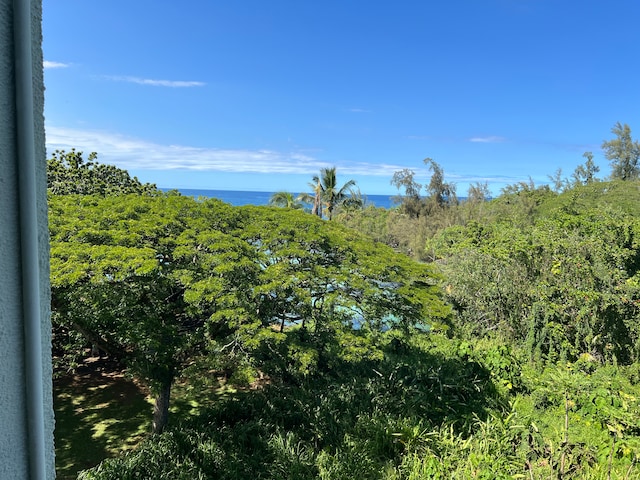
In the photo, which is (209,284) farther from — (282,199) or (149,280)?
(282,199)

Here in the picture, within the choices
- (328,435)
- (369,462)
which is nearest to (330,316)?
(328,435)

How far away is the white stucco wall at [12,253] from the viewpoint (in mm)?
739

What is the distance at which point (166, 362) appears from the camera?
5.29 m

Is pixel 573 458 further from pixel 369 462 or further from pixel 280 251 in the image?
pixel 280 251

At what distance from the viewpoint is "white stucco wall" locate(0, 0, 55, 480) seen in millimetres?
739

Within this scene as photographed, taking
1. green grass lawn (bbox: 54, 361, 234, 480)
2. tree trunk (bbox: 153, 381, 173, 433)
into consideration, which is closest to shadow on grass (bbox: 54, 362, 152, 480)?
green grass lawn (bbox: 54, 361, 234, 480)

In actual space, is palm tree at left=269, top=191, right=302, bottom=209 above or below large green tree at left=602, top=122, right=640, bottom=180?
below

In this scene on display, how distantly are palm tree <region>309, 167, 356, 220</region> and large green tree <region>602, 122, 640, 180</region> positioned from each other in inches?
782

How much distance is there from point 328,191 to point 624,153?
22237 millimetres

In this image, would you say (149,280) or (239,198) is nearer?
(149,280)

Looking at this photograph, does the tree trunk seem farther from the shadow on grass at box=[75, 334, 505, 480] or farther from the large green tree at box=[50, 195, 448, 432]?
the shadow on grass at box=[75, 334, 505, 480]

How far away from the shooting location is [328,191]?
2439cm

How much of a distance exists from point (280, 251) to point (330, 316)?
49.1 inches

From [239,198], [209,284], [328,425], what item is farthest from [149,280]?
[239,198]
